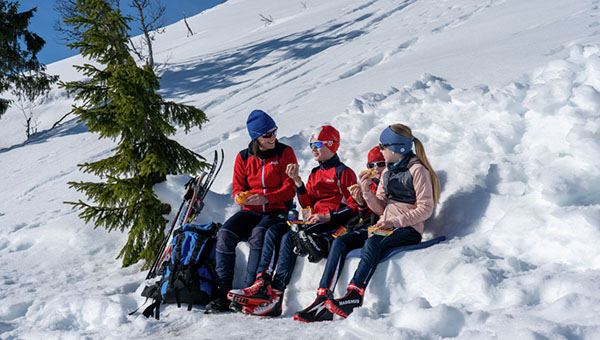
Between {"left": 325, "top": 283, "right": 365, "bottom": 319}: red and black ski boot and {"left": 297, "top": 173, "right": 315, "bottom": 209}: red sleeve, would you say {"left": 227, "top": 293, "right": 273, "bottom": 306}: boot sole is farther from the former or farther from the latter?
{"left": 297, "top": 173, "right": 315, "bottom": 209}: red sleeve

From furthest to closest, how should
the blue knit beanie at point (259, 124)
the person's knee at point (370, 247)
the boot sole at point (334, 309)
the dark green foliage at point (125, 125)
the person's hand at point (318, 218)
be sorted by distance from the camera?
the dark green foliage at point (125, 125) < the blue knit beanie at point (259, 124) < the person's hand at point (318, 218) < the person's knee at point (370, 247) < the boot sole at point (334, 309)

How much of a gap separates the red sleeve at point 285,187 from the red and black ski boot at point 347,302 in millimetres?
1559

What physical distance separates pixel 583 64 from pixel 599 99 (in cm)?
174

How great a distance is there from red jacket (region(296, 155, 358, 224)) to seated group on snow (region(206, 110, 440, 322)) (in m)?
0.01

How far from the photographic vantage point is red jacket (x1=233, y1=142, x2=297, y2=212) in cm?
496

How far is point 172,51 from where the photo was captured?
31.5m

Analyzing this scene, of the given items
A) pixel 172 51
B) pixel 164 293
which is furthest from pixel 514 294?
pixel 172 51

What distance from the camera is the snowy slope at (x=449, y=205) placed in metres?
3.09

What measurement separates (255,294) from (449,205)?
88.1 inches

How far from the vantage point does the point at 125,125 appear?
5.60m

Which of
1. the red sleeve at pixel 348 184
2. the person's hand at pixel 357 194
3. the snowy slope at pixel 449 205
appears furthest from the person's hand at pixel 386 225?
the red sleeve at pixel 348 184

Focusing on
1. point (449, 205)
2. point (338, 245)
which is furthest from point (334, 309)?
point (449, 205)

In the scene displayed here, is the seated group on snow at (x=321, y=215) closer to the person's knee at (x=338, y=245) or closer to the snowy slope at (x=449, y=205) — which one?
the person's knee at (x=338, y=245)

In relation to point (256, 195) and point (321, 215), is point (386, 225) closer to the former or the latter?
point (321, 215)
